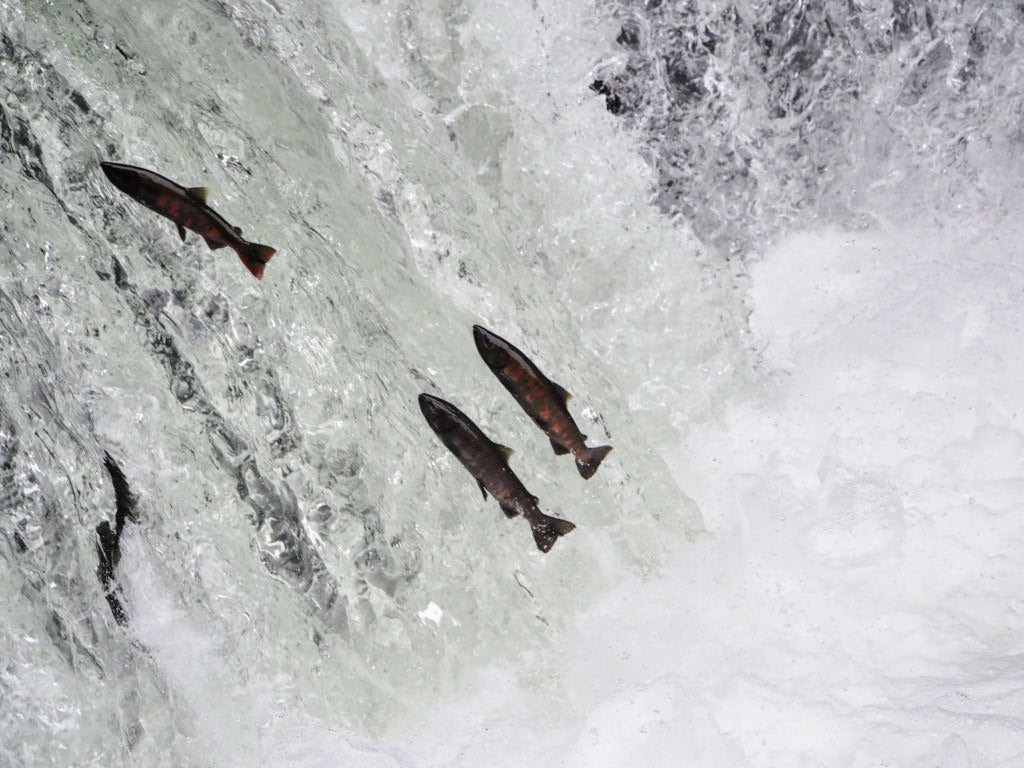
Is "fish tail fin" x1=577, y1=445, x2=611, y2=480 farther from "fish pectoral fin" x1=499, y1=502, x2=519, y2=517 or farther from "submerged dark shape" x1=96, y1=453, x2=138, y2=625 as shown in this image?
"submerged dark shape" x1=96, y1=453, x2=138, y2=625

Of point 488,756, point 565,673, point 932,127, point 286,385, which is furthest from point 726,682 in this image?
point 932,127

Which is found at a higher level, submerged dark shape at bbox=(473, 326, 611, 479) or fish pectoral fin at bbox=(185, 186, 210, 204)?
submerged dark shape at bbox=(473, 326, 611, 479)

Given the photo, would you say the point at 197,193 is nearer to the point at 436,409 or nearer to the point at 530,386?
the point at 436,409

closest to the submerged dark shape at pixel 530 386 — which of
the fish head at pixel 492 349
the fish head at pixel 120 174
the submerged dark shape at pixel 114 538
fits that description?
the fish head at pixel 492 349

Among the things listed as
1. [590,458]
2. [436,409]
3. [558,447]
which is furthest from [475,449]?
[590,458]

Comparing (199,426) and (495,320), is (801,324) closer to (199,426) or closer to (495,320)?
(495,320)

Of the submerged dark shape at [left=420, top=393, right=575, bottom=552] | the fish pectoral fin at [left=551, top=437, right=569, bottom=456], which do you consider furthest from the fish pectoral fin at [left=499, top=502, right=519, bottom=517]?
the fish pectoral fin at [left=551, top=437, right=569, bottom=456]
